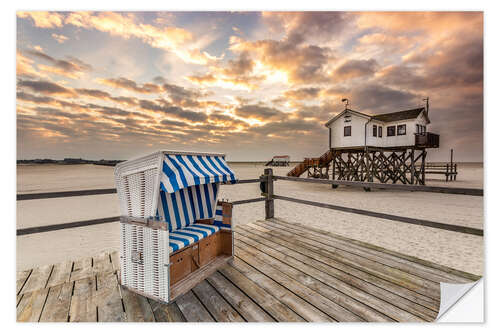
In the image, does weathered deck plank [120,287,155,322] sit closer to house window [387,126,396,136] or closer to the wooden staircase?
the wooden staircase

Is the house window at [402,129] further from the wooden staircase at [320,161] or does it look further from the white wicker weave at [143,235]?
the white wicker weave at [143,235]

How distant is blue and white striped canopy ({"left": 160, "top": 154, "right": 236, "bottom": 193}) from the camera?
1999mm

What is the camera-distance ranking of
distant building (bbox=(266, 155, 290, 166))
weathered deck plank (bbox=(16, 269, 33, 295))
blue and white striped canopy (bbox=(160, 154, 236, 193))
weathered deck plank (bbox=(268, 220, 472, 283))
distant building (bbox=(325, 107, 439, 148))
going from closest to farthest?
blue and white striped canopy (bbox=(160, 154, 236, 193)) < weathered deck plank (bbox=(16, 269, 33, 295)) < weathered deck plank (bbox=(268, 220, 472, 283)) < distant building (bbox=(325, 107, 439, 148)) < distant building (bbox=(266, 155, 290, 166))

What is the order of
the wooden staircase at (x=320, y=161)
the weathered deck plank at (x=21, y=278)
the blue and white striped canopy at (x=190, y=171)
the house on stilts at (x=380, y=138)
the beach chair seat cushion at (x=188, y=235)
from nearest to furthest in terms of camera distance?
the blue and white striped canopy at (x=190, y=171), the beach chair seat cushion at (x=188, y=235), the weathered deck plank at (x=21, y=278), the house on stilts at (x=380, y=138), the wooden staircase at (x=320, y=161)

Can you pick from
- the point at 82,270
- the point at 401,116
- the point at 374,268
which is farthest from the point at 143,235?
the point at 401,116

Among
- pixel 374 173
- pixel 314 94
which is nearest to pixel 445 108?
pixel 314 94

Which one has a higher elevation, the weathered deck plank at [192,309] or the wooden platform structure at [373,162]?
the wooden platform structure at [373,162]

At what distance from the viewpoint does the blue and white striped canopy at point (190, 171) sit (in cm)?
200

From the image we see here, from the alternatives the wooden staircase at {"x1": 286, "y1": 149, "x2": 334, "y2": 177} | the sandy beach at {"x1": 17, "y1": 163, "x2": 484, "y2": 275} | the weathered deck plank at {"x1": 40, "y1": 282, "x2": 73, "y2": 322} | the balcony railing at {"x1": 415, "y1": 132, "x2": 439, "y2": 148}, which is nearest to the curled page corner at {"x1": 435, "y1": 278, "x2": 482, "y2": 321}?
the sandy beach at {"x1": 17, "y1": 163, "x2": 484, "y2": 275}

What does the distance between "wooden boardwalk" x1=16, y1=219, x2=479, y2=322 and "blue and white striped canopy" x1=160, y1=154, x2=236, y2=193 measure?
1206 millimetres

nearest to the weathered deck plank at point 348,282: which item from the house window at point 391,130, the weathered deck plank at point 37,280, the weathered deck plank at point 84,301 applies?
the weathered deck plank at point 84,301

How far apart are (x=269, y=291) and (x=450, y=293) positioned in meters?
1.96

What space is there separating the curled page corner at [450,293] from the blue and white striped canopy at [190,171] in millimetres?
2608

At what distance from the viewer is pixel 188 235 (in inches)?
96.6
